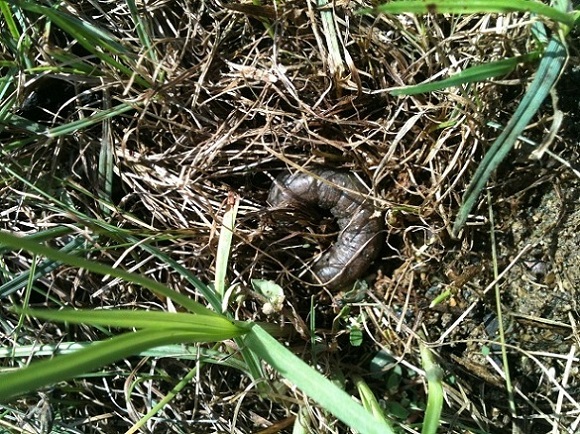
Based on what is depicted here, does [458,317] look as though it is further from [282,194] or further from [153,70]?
[153,70]

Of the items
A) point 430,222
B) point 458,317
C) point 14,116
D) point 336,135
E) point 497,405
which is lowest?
point 497,405

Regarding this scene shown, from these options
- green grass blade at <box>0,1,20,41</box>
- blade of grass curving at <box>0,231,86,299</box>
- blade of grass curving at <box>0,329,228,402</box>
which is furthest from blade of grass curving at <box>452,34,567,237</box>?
green grass blade at <box>0,1,20,41</box>

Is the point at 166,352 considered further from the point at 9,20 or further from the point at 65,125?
the point at 9,20

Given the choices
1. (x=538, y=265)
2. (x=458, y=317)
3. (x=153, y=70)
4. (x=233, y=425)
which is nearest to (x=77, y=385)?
(x=233, y=425)

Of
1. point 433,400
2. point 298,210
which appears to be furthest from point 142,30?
point 433,400

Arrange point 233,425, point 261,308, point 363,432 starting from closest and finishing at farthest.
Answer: point 363,432, point 233,425, point 261,308

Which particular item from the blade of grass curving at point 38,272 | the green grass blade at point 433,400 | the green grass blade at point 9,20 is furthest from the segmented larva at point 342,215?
the green grass blade at point 9,20

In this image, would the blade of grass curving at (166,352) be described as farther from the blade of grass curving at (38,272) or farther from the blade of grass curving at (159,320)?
the blade of grass curving at (159,320)
